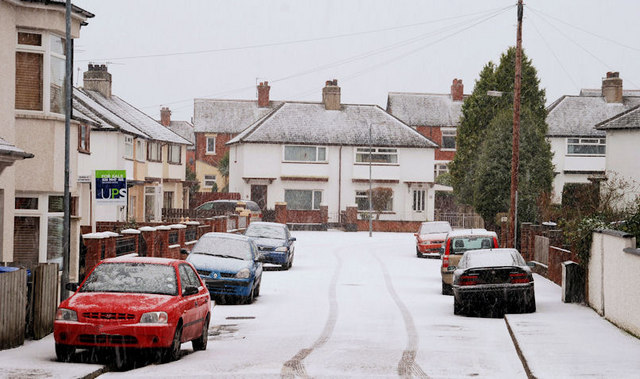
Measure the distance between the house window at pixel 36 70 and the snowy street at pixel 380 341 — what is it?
19.1ft

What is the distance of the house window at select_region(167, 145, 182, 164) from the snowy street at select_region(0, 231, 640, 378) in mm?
36295

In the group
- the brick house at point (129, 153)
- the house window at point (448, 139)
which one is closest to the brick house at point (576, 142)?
the house window at point (448, 139)

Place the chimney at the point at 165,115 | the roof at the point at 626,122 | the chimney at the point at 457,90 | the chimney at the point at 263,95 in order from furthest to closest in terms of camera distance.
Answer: the chimney at the point at 165,115
the chimney at the point at 263,95
the chimney at the point at 457,90
the roof at the point at 626,122

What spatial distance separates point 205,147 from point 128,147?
3756cm

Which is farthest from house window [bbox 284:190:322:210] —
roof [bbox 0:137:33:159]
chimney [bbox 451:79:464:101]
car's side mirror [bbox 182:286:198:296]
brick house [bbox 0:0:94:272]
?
car's side mirror [bbox 182:286:198:296]

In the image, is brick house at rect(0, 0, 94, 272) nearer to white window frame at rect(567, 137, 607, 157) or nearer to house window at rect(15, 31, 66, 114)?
house window at rect(15, 31, 66, 114)

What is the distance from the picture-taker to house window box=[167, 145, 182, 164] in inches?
2522

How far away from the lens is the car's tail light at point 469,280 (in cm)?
2073

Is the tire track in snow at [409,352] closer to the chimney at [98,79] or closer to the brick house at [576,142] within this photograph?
the chimney at [98,79]

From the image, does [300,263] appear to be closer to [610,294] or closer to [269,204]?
[610,294]

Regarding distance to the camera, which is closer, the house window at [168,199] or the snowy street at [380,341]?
the snowy street at [380,341]

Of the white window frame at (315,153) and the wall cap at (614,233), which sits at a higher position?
the white window frame at (315,153)

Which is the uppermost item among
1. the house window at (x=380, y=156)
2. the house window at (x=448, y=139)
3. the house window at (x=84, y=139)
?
the house window at (x=448, y=139)

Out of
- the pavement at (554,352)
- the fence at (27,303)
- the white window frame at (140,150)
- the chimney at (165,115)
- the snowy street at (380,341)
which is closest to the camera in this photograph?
the pavement at (554,352)
